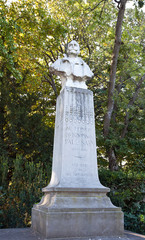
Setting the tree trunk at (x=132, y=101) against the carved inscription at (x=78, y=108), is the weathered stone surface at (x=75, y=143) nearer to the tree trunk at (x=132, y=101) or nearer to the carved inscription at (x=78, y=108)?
the carved inscription at (x=78, y=108)

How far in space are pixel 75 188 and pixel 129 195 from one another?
310 cm

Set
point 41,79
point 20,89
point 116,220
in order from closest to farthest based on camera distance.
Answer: point 116,220, point 20,89, point 41,79

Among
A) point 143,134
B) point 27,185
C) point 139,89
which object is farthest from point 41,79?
point 27,185

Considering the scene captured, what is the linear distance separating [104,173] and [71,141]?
3642mm

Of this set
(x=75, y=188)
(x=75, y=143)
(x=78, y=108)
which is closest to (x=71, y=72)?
(x=78, y=108)

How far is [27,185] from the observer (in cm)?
867

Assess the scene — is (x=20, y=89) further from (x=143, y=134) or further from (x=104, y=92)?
(x=143, y=134)

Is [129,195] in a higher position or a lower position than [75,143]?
lower

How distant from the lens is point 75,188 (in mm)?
5469

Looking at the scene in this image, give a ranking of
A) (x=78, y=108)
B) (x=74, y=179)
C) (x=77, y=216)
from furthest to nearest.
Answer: (x=78, y=108) → (x=74, y=179) → (x=77, y=216)

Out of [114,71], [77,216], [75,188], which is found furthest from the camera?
[114,71]

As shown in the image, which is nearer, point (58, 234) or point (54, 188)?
point (58, 234)

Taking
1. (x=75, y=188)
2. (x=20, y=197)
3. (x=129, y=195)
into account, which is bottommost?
(x=20, y=197)

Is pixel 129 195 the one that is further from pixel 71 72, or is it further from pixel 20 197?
pixel 71 72
